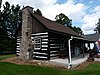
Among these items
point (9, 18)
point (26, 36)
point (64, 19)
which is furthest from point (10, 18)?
point (26, 36)

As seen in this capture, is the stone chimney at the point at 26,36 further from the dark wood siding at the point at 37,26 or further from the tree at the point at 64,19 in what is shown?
the tree at the point at 64,19

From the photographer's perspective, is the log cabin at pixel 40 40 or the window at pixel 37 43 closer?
the log cabin at pixel 40 40

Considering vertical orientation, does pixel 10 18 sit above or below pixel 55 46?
above

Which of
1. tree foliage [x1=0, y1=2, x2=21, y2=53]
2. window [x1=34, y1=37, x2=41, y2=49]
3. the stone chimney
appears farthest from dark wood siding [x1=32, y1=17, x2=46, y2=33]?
tree foliage [x1=0, y1=2, x2=21, y2=53]

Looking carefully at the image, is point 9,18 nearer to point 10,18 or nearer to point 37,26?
point 10,18

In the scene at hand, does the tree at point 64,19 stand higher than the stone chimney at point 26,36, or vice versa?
the tree at point 64,19

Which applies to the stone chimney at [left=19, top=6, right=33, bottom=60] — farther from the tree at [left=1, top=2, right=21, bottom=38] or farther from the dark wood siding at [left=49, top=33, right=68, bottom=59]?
the tree at [left=1, top=2, right=21, bottom=38]

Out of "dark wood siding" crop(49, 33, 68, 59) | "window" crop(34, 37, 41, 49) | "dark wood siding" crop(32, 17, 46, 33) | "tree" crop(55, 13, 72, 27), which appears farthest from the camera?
"tree" crop(55, 13, 72, 27)

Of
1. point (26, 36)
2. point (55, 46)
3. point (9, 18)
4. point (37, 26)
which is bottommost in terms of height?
point (55, 46)

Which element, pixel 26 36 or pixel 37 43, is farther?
pixel 26 36

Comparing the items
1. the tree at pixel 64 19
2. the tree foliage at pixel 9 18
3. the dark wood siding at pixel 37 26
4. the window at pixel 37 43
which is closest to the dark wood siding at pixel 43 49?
the window at pixel 37 43

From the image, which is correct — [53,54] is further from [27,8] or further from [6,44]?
[6,44]

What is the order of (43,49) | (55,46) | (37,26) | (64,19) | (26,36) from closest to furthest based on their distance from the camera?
(43,49) < (55,46) < (37,26) < (26,36) < (64,19)

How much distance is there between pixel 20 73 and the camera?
12109 mm
